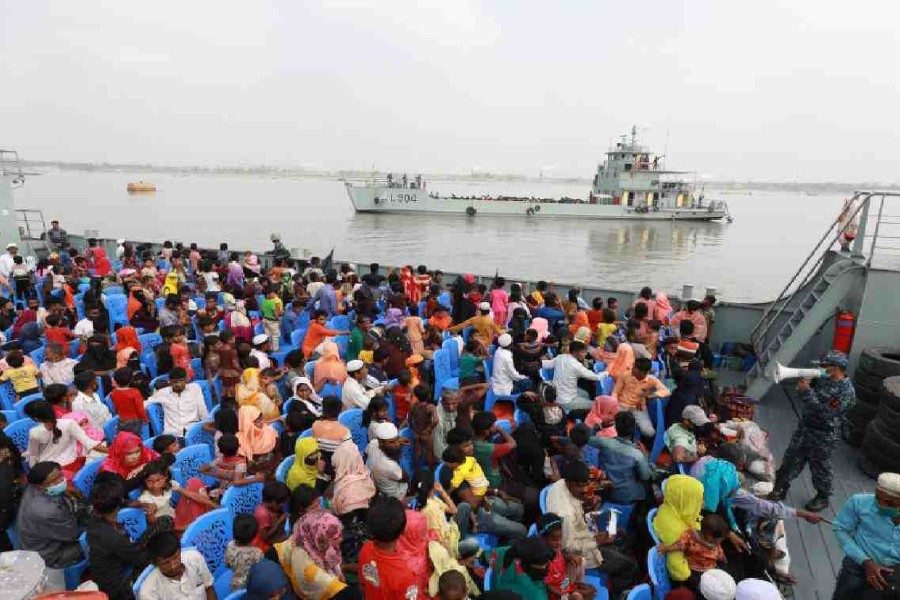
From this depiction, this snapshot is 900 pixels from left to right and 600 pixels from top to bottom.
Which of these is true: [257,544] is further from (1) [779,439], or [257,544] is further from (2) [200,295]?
(2) [200,295]

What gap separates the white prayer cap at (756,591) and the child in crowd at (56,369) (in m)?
5.63

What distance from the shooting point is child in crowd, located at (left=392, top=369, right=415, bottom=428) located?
15.8ft

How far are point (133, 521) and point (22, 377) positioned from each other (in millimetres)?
2793

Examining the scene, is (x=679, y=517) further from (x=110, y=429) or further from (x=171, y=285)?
(x=171, y=285)

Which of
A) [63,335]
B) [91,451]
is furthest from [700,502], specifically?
[63,335]

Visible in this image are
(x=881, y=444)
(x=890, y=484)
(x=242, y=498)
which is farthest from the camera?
(x=881, y=444)

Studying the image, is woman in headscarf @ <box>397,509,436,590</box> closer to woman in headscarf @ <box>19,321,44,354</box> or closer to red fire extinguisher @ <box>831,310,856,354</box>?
woman in headscarf @ <box>19,321,44,354</box>

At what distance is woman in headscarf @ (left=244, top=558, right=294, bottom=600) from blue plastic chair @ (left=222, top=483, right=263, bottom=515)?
3.29ft

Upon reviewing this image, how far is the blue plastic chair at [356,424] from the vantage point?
4.52 m

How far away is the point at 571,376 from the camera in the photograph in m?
5.25

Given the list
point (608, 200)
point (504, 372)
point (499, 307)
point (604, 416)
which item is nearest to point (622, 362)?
point (604, 416)

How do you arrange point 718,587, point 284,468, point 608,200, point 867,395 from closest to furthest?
1. point 718,587
2. point 284,468
3. point 867,395
4. point 608,200

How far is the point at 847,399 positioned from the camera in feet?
13.8

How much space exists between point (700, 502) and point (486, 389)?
8.88 ft
